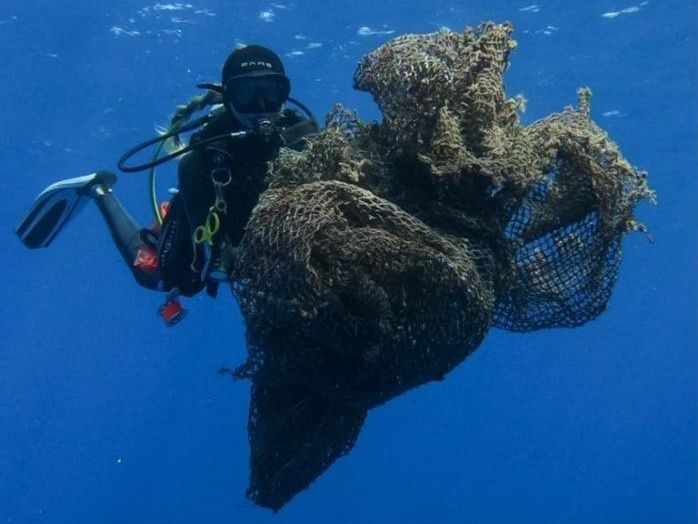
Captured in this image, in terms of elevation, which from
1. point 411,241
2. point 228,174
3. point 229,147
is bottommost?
point 228,174

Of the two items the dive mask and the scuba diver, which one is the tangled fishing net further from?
the dive mask

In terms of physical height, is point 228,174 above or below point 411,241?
below

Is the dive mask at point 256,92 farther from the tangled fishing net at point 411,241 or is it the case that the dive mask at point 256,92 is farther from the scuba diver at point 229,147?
the tangled fishing net at point 411,241

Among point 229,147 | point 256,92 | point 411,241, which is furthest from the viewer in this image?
point 256,92

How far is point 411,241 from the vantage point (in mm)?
3877

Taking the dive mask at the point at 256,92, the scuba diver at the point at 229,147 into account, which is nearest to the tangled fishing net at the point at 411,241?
the scuba diver at the point at 229,147

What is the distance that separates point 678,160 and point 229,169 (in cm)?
2462

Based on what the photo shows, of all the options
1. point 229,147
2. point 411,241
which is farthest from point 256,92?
point 411,241

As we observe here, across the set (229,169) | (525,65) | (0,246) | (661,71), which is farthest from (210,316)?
(229,169)

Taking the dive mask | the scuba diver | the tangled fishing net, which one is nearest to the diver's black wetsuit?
the scuba diver

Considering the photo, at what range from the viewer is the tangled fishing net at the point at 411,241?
3822 mm

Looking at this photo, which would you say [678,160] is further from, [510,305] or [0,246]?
[0,246]

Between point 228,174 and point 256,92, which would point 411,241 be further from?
point 256,92

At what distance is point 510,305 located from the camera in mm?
5469
